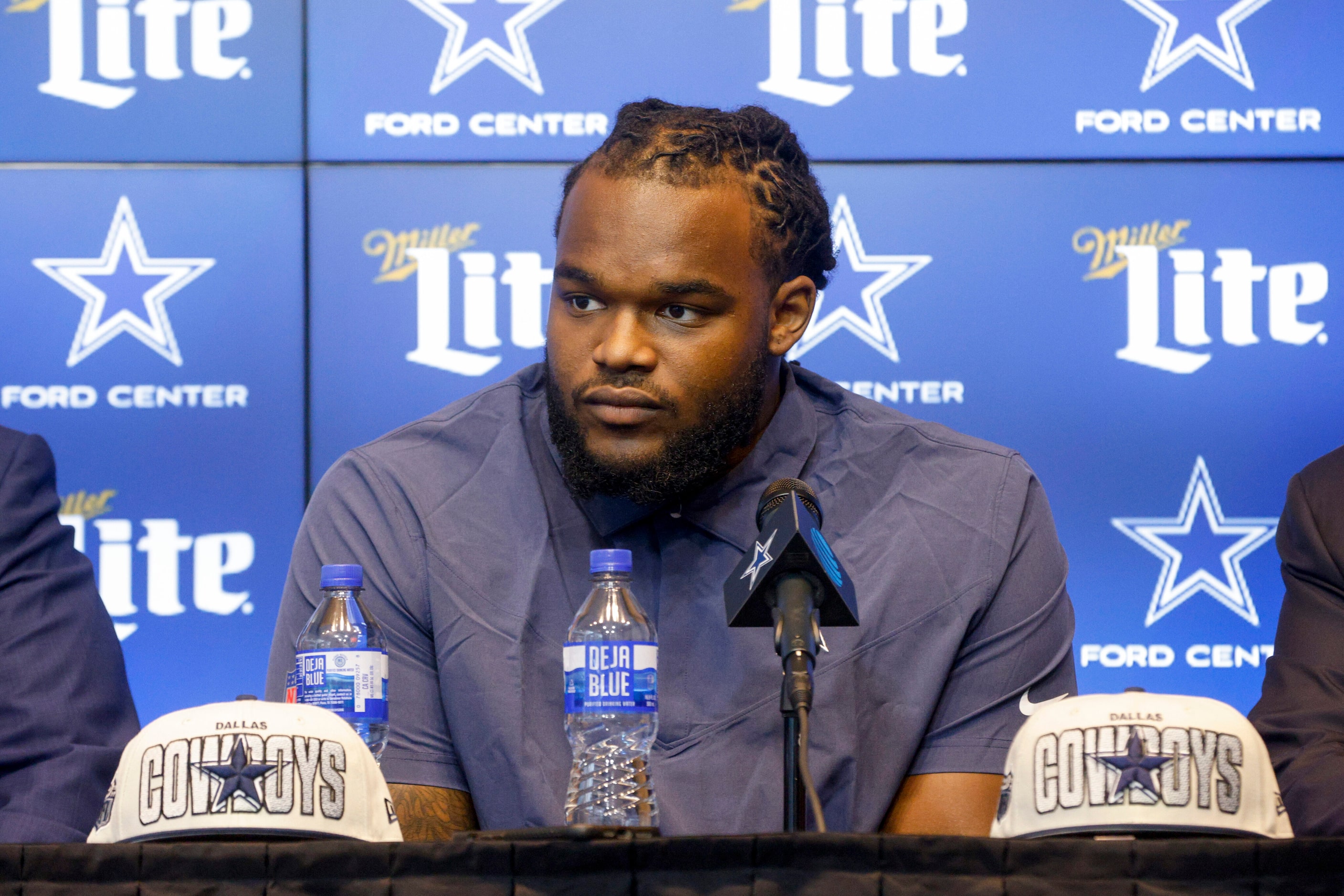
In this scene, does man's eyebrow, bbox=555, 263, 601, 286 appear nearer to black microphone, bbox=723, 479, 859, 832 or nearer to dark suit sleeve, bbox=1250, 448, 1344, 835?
black microphone, bbox=723, 479, 859, 832

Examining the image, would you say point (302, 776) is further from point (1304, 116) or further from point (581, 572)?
point (1304, 116)

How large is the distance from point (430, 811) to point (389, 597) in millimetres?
267

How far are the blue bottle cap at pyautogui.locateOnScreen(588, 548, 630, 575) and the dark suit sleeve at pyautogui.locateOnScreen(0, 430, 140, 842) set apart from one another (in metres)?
0.64

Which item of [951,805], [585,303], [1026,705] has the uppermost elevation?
[585,303]

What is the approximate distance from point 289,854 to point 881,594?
0.95 m

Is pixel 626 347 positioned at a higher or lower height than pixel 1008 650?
higher

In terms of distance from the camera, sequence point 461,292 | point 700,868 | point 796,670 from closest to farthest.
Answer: point 700,868 → point 796,670 → point 461,292

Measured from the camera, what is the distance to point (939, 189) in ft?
10.2

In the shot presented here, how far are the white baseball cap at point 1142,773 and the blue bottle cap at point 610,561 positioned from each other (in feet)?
1.72

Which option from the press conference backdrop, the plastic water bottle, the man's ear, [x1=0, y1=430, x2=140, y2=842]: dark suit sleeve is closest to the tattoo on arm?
the plastic water bottle

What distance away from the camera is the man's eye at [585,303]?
1.83 m

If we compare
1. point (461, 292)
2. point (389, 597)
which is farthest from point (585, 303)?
point (461, 292)

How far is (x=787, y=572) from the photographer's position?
3.72 ft

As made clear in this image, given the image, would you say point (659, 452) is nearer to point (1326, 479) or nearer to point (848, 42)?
point (1326, 479)
